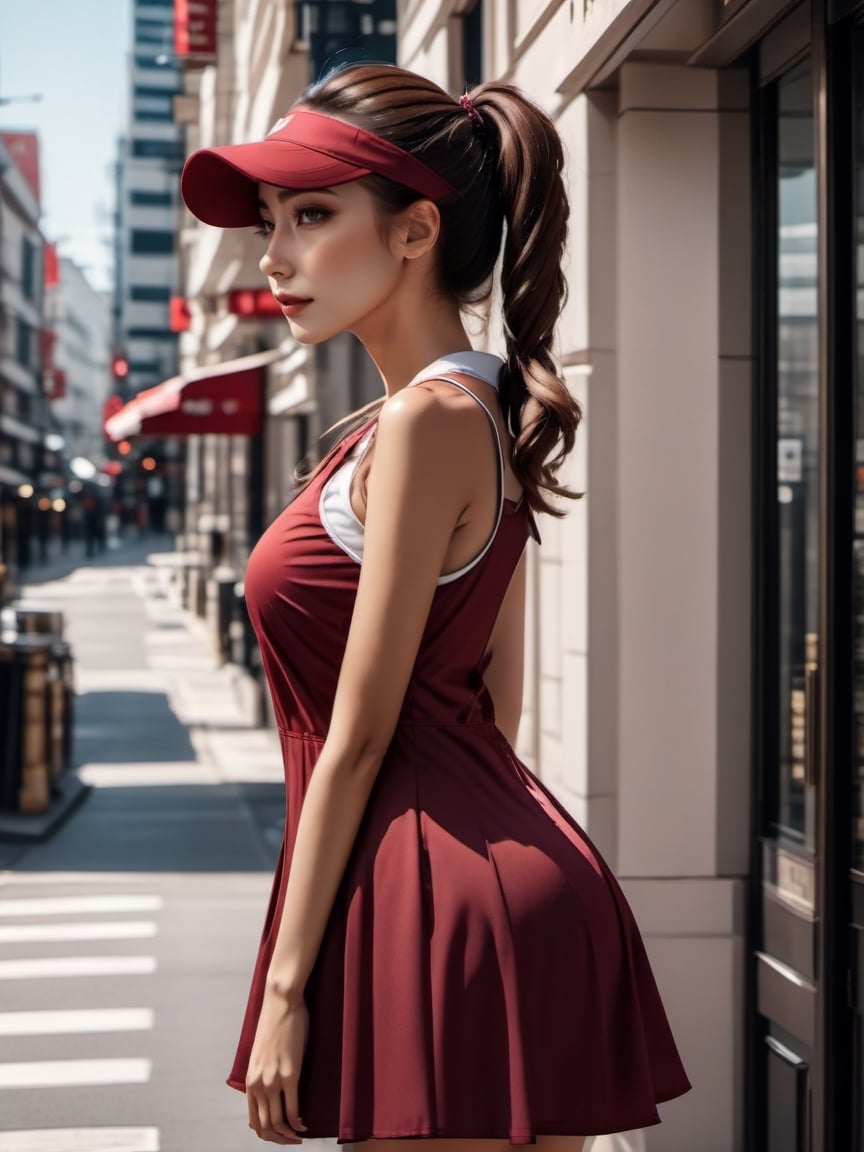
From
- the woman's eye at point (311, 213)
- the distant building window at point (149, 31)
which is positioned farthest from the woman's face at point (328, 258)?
the distant building window at point (149, 31)

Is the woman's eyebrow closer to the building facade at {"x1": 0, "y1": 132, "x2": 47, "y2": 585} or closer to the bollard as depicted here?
the bollard

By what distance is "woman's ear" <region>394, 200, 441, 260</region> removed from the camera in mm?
2117

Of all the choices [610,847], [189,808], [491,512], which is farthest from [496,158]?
[189,808]

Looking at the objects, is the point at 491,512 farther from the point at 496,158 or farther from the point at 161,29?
the point at 161,29

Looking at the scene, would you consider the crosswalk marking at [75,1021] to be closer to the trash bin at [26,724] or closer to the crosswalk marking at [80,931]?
the crosswalk marking at [80,931]

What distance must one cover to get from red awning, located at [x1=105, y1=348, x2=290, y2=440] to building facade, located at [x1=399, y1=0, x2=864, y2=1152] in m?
12.2

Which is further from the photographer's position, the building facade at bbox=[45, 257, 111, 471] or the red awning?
the building facade at bbox=[45, 257, 111, 471]

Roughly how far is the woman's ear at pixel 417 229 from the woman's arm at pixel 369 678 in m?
0.23

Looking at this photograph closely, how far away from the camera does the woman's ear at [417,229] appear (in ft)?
6.95

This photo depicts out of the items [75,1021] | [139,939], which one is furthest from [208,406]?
[75,1021]

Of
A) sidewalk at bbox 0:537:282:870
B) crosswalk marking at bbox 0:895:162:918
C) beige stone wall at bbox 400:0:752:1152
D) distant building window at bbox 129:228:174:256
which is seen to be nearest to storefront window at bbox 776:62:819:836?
beige stone wall at bbox 400:0:752:1152

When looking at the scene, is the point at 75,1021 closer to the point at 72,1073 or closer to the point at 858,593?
the point at 72,1073

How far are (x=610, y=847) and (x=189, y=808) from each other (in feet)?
24.0

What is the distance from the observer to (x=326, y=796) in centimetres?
198
